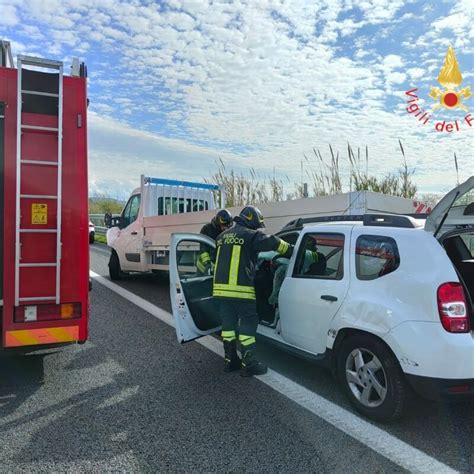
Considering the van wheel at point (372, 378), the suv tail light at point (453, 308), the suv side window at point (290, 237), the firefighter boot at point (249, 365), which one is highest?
the suv side window at point (290, 237)

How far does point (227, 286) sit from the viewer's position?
4676 mm

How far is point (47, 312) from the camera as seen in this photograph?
13.6 ft

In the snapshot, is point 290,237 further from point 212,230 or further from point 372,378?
point 372,378

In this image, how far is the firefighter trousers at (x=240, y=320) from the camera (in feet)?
15.2

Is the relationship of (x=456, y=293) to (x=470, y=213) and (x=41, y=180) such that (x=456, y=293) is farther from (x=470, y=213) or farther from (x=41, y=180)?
(x=41, y=180)

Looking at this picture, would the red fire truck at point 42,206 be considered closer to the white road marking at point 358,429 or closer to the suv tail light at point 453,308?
the white road marking at point 358,429

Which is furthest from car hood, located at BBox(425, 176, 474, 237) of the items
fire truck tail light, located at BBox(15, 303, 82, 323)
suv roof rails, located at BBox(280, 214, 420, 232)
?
fire truck tail light, located at BBox(15, 303, 82, 323)

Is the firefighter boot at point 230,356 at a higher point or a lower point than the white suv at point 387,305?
lower

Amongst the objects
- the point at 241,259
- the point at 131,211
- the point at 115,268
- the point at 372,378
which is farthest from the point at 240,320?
the point at 115,268

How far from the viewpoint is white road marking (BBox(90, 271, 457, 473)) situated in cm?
291

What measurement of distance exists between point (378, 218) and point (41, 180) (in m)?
3.06

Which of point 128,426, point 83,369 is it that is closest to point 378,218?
point 128,426

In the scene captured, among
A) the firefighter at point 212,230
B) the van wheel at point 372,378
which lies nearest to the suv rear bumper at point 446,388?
the van wheel at point 372,378

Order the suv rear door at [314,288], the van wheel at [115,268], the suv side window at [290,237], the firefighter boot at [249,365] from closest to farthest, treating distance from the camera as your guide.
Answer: the suv rear door at [314,288], the firefighter boot at [249,365], the suv side window at [290,237], the van wheel at [115,268]
